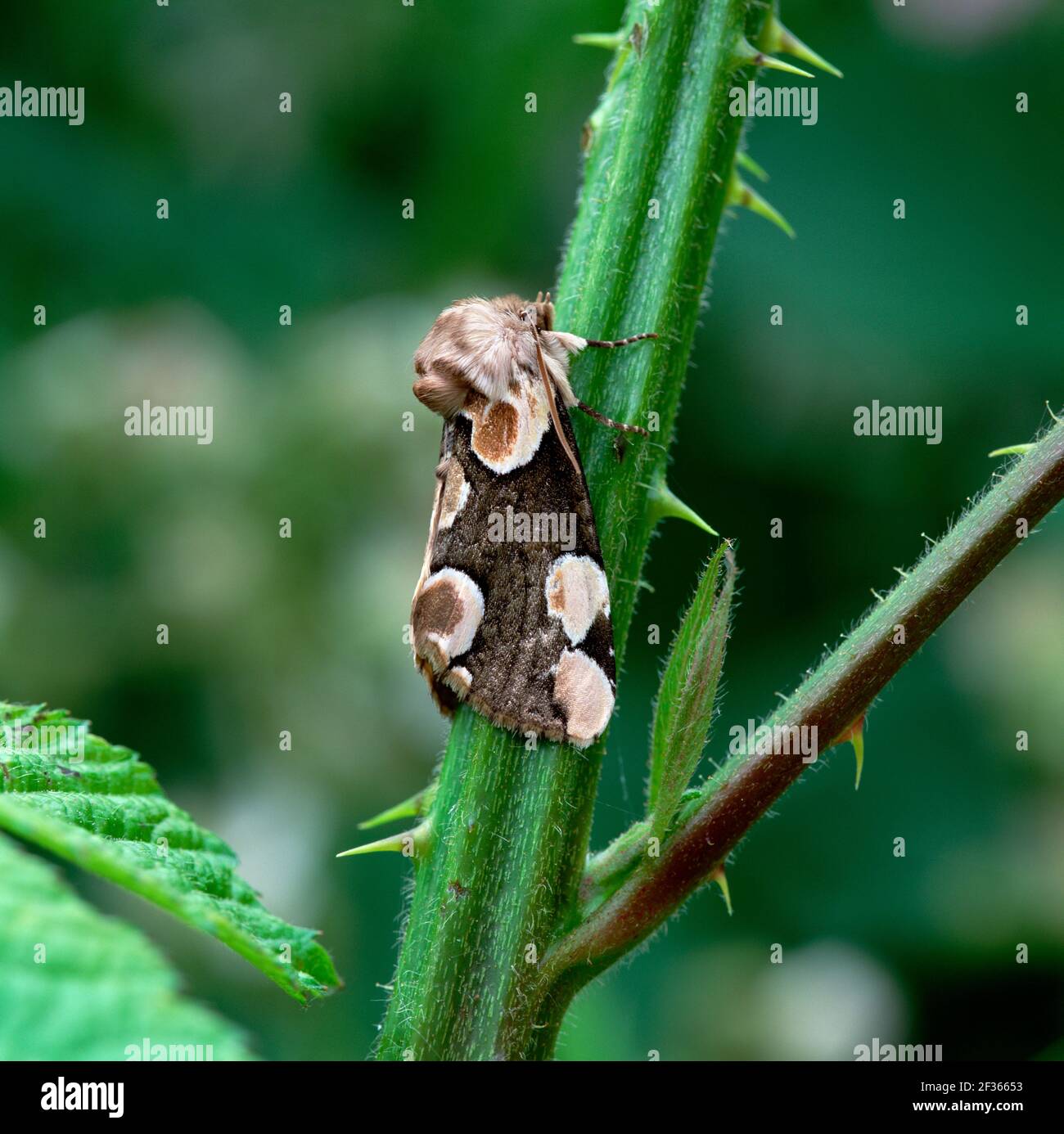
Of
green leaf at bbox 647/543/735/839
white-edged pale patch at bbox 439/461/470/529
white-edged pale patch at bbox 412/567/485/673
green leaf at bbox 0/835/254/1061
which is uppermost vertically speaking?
white-edged pale patch at bbox 439/461/470/529

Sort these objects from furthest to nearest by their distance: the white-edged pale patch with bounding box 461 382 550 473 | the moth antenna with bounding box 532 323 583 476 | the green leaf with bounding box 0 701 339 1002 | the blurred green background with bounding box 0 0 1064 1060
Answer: the blurred green background with bounding box 0 0 1064 1060, the white-edged pale patch with bounding box 461 382 550 473, the moth antenna with bounding box 532 323 583 476, the green leaf with bounding box 0 701 339 1002

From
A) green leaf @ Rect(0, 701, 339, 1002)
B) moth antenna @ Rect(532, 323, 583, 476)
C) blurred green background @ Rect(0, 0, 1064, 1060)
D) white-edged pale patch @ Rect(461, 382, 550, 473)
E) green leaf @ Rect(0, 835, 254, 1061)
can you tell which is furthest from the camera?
blurred green background @ Rect(0, 0, 1064, 1060)

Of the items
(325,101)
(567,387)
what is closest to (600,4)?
(325,101)

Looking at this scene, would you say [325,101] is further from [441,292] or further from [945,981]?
[945,981]

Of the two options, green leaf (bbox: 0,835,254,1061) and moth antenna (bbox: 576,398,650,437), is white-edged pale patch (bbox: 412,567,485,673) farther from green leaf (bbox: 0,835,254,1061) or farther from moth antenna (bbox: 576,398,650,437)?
green leaf (bbox: 0,835,254,1061)

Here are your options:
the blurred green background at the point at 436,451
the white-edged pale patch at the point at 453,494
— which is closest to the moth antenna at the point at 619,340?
the white-edged pale patch at the point at 453,494

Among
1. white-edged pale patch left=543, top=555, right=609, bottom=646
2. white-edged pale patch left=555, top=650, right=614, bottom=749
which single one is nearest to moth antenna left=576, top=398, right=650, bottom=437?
white-edged pale patch left=543, top=555, right=609, bottom=646
